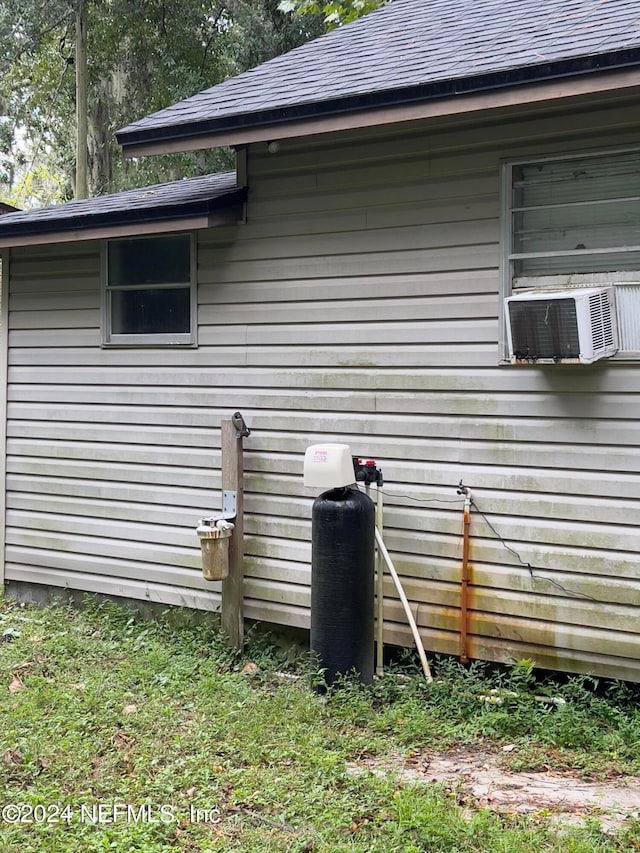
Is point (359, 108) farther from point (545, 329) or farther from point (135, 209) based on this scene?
point (135, 209)

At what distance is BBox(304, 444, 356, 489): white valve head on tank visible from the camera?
5.23 m

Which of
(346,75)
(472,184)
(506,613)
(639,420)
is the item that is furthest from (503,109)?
(506,613)

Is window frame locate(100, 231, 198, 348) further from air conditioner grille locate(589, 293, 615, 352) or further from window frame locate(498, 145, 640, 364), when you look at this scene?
air conditioner grille locate(589, 293, 615, 352)

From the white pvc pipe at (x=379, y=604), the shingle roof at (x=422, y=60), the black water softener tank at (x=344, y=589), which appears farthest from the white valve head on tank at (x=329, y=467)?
the shingle roof at (x=422, y=60)

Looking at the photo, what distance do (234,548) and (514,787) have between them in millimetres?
2698

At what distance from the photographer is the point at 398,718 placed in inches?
188

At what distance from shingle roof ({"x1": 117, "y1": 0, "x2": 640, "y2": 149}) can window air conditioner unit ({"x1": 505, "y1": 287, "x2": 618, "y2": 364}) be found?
1144 mm

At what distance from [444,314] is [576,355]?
967 mm

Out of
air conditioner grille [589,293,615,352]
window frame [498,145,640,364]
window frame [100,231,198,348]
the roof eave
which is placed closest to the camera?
the roof eave

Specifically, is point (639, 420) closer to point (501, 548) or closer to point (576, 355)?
point (576, 355)

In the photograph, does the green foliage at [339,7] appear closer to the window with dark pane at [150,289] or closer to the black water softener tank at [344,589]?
the window with dark pane at [150,289]

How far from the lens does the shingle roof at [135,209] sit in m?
6.13

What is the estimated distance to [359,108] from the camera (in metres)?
5.05

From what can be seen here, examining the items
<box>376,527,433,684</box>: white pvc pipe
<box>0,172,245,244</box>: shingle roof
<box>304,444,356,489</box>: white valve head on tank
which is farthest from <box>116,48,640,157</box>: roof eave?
<box>376,527,433,684</box>: white pvc pipe
